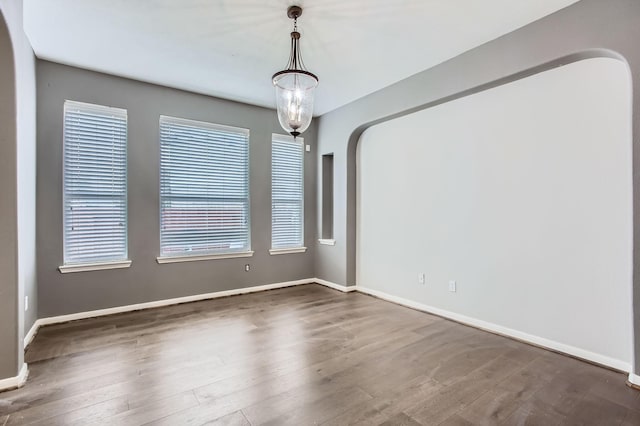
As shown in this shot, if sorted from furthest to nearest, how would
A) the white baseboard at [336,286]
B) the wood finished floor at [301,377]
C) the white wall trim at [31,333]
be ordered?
1. the white baseboard at [336,286]
2. the white wall trim at [31,333]
3. the wood finished floor at [301,377]

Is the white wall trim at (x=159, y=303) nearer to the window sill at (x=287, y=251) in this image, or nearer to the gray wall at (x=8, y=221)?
the window sill at (x=287, y=251)

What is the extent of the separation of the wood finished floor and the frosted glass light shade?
6.64 ft

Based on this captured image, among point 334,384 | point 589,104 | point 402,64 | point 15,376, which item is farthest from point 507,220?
point 15,376

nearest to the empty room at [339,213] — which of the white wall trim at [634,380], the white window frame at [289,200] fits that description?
the white wall trim at [634,380]

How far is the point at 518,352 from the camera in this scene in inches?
113

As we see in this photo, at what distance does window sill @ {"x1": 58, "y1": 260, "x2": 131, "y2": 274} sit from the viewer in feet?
12.0

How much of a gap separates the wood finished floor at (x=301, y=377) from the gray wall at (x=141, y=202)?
0.44m

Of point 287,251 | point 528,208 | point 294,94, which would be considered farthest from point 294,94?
point 287,251

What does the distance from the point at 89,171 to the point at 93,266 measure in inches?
43.8

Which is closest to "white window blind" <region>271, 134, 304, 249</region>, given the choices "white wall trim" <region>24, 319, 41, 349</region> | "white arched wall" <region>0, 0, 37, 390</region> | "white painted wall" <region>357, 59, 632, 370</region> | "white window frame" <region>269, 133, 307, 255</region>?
"white window frame" <region>269, 133, 307, 255</region>

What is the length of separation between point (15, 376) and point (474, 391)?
3.22m

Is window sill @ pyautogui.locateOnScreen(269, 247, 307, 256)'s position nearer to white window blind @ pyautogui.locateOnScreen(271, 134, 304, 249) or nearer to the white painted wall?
white window blind @ pyautogui.locateOnScreen(271, 134, 304, 249)

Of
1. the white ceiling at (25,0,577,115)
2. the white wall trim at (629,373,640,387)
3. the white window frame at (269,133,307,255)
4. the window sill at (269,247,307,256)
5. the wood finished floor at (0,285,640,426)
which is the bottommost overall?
the wood finished floor at (0,285,640,426)

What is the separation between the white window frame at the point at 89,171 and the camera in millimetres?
3662
